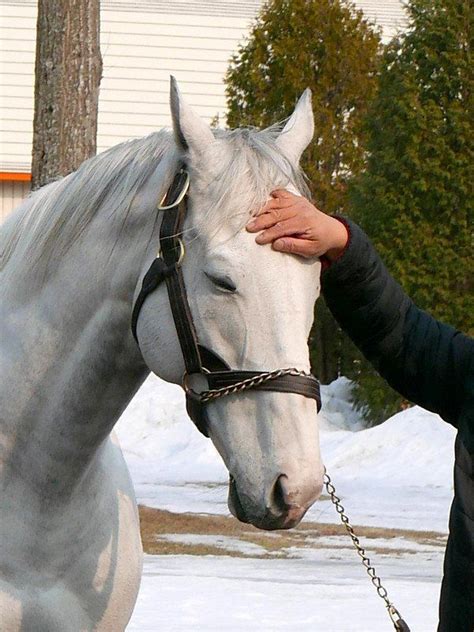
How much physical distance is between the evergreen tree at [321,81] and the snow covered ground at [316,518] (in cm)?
260

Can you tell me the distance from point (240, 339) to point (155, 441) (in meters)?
11.8

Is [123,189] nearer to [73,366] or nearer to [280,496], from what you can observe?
[73,366]

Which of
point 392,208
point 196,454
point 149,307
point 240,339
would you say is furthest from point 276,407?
point 392,208

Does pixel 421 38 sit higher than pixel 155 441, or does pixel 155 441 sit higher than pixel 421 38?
pixel 421 38

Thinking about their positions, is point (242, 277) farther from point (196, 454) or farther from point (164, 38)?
point (164, 38)

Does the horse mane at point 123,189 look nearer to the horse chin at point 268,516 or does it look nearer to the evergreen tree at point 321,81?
the horse chin at point 268,516

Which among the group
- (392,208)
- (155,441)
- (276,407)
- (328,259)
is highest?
(328,259)

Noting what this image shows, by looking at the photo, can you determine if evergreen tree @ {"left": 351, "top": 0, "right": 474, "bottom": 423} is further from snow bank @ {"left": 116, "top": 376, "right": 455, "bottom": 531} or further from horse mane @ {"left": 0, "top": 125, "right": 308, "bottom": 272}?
horse mane @ {"left": 0, "top": 125, "right": 308, "bottom": 272}

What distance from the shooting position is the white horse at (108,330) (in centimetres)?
281

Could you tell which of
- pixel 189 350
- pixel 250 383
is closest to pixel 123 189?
pixel 189 350

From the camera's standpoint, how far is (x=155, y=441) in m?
14.5

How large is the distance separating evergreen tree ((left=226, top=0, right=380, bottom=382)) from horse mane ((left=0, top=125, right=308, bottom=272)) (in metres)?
13.4

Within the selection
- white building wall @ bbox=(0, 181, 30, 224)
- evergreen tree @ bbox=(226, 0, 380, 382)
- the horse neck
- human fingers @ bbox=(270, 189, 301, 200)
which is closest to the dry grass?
the horse neck

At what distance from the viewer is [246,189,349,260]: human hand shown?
2.83 m
